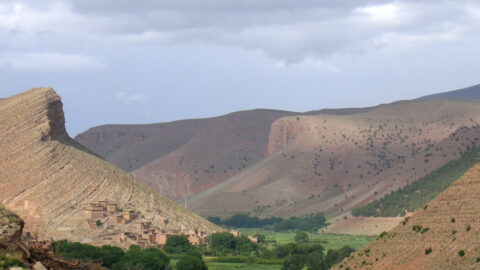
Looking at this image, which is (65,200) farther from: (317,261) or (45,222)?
(317,261)

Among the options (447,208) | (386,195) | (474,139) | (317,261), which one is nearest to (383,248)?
(447,208)

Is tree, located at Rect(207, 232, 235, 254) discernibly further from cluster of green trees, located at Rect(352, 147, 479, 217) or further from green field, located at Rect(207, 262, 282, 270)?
cluster of green trees, located at Rect(352, 147, 479, 217)

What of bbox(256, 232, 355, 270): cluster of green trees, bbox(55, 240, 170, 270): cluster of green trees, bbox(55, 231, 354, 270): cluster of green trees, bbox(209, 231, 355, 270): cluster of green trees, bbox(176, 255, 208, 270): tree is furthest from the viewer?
bbox(209, 231, 355, 270): cluster of green trees

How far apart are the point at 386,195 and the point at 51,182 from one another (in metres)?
80.8

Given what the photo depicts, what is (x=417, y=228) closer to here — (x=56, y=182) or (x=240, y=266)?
(x=240, y=266)

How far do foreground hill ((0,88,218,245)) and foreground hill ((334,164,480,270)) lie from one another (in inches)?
1926

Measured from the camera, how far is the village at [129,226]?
341 ft

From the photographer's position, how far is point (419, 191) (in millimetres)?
165750

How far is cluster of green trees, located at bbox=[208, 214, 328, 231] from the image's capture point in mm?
183500

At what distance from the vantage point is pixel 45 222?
104 meters

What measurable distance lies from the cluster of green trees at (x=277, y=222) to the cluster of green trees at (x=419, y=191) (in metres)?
12.4

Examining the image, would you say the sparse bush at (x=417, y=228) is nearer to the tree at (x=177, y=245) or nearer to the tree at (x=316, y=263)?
the tree at (x=316, y=263)

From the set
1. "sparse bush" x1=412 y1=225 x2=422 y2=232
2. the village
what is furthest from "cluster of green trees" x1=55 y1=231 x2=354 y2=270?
"sparse bush" x1=412 y1=225 x2=422 y2=232

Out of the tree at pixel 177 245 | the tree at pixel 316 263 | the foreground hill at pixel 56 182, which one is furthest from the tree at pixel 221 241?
the tree at pixel 316 263
